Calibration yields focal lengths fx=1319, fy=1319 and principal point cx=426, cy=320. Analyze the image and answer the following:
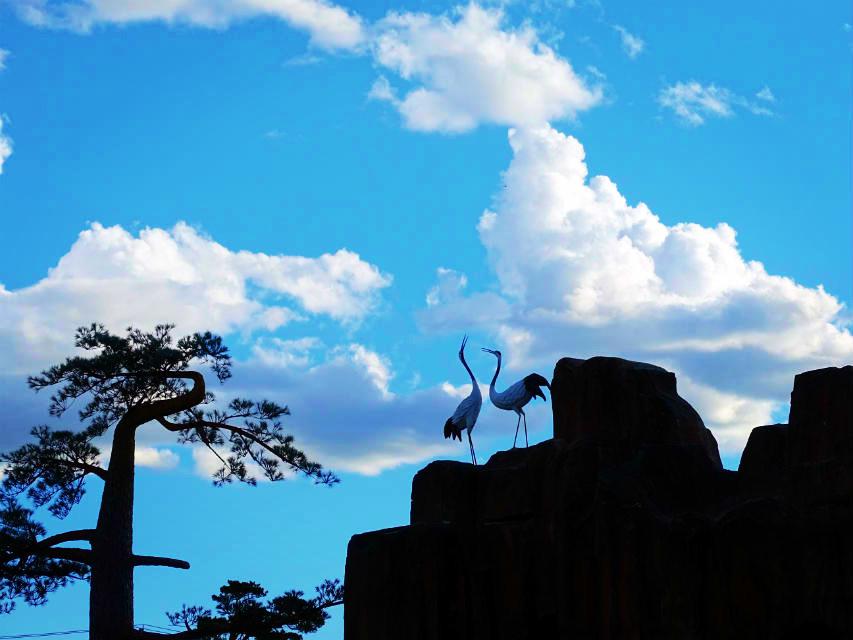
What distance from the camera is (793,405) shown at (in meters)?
14.0

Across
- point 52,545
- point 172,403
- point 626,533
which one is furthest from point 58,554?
point 626,533

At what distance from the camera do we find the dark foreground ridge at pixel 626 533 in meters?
12.7

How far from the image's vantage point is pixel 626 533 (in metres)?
13.5

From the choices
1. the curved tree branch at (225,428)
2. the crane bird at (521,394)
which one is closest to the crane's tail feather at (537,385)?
the crane bird at (521,394)

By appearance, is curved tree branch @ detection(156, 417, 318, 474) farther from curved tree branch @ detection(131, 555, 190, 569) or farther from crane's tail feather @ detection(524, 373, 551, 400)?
crane's tail feather @ detection(524, 373, 551, 400)

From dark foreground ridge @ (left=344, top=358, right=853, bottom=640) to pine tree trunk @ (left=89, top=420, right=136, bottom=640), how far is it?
5996 millimetres

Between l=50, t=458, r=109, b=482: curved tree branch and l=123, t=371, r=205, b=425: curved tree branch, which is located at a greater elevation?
l=123, t=371, r=205, b=425: curved tree branch

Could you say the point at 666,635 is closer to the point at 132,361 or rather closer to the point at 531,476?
the point at 531,476

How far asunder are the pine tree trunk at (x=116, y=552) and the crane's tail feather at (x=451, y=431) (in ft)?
17.8

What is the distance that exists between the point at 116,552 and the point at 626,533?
991cm

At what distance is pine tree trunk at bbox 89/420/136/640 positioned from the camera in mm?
20281

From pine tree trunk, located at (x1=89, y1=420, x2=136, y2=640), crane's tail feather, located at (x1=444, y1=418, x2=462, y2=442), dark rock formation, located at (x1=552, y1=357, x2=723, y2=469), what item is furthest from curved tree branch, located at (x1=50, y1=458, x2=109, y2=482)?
dark rock formation, located at (x1=552, y1=357, x2=723, y2=469)

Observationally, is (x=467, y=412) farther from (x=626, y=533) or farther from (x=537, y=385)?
(x=626, y=533)

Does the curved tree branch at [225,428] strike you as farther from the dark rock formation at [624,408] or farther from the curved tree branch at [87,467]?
the dark rock formation at [624,408]
